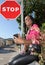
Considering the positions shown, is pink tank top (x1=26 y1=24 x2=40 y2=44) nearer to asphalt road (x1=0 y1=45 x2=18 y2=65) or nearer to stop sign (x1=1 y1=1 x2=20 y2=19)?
asphalt road (x1=0 y1=45 x2=18 y2=65)

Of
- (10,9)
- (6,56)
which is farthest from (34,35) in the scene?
(6,56)

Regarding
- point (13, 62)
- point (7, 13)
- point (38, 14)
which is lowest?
point (38, 14)

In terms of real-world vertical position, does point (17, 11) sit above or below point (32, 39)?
below

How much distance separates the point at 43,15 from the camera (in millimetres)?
18938

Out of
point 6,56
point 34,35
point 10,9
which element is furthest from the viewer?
point 6,56

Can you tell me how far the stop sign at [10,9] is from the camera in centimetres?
1004

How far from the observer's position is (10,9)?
10.2 metres

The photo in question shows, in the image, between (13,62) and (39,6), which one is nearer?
(13,62)

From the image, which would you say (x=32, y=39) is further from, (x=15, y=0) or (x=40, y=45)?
(x=15, y=0)

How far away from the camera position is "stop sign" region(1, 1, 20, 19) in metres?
10.0

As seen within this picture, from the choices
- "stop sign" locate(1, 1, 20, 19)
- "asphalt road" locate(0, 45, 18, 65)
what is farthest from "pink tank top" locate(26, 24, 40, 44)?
"stop sign" locate(1, 1, 20, 19)

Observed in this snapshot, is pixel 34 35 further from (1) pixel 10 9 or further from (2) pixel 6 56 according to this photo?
(2) pixel 6 56

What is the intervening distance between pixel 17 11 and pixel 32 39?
5.99 meters

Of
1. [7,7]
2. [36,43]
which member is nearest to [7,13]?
[7,7]
